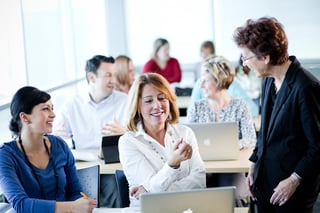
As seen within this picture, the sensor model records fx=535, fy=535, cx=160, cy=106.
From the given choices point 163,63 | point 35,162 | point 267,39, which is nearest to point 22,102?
point 35,162

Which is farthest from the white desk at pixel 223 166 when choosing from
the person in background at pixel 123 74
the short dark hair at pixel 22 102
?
the person in background at pixel 123 74

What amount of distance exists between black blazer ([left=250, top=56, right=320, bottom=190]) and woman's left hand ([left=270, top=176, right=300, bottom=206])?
5 centimetres

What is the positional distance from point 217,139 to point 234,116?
39 centimetres

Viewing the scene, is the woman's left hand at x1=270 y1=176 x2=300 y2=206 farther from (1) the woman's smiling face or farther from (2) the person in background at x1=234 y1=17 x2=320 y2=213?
(1) the woman's smiling face

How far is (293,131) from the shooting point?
8.23 ft

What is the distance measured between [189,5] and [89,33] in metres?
1.74

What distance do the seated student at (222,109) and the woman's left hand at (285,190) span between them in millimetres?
1083

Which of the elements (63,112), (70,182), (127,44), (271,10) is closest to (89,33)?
(127,44)

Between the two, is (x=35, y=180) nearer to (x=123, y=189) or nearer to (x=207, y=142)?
(x=123, y=189)

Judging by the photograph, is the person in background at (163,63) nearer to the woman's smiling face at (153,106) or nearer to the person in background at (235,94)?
the person in background at (235,94)

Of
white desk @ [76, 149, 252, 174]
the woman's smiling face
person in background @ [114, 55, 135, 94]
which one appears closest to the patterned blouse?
white desk @ [76, 149, 252, 174]

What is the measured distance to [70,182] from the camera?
2906mm

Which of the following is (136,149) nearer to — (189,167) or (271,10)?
(189,167)

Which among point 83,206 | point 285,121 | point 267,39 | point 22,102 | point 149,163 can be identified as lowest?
point 83,206
